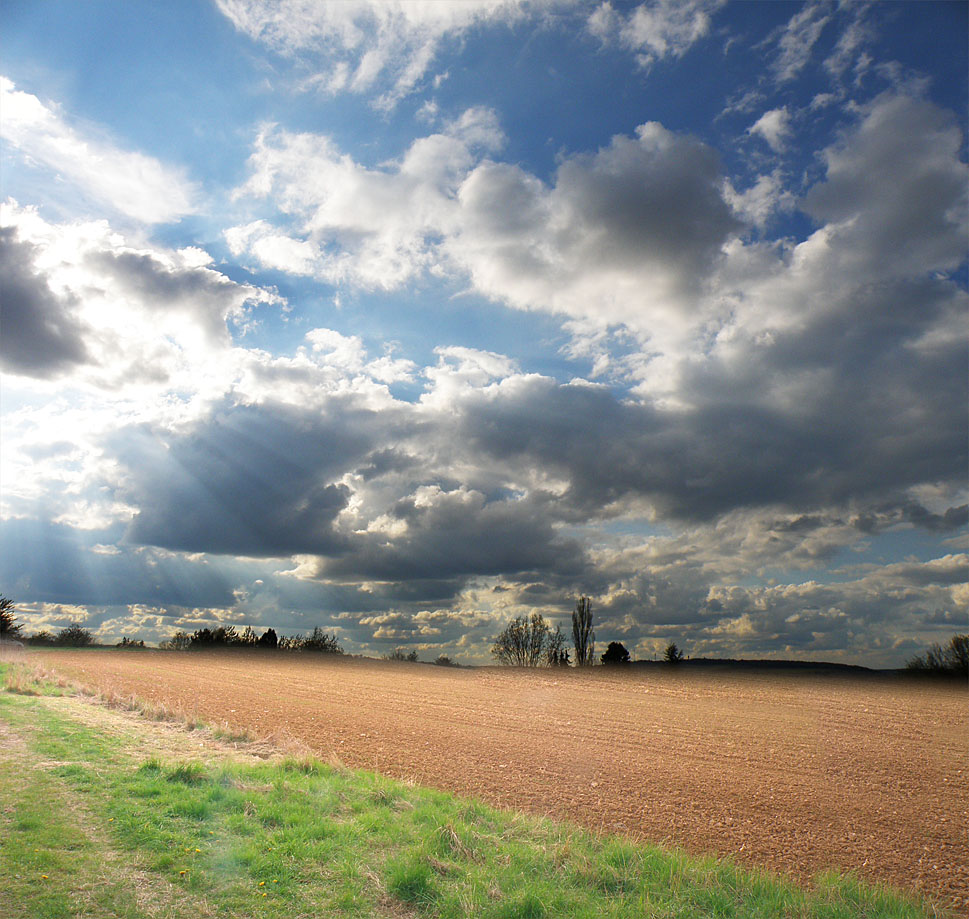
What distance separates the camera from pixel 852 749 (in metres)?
17.9

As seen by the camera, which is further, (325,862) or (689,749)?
(689,749)

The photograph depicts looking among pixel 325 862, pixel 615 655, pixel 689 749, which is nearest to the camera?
pixel 325 862

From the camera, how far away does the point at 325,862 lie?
816cm

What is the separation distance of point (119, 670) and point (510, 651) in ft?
105

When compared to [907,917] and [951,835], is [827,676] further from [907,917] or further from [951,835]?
[907,917]

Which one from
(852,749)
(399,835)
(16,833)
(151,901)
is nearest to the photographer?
(151,901)

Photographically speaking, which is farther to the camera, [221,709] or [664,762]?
[221,709]

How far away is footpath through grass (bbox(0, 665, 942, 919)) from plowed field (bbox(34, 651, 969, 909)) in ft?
6.53

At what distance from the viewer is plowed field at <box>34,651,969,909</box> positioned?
35.7 feet

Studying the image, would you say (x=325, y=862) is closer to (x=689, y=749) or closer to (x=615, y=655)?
(x=689, y=749)

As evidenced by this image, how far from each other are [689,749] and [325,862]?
12146mm

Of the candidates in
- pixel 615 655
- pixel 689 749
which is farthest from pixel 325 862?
pixel 615 655

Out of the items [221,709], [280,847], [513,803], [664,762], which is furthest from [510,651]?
[280,847]

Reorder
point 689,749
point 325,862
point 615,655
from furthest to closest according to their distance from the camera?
1. point 615,655
2. point 689,749
3. point 325,862
